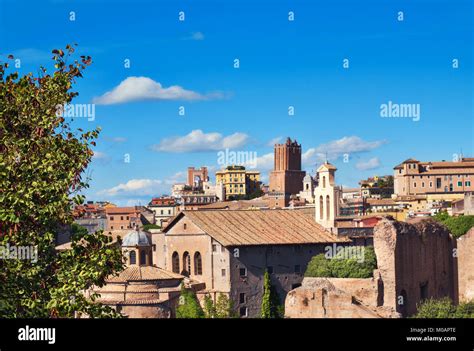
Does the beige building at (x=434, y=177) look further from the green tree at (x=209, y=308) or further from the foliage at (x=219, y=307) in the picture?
the green tree at (x=209, y=308)

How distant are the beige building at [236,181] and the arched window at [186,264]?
8581 cm

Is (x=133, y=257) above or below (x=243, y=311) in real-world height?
above

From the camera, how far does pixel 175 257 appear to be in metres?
42.7

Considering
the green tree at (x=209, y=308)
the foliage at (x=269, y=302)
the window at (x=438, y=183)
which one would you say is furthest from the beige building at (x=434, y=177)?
the green tree at (x=209, y=308)

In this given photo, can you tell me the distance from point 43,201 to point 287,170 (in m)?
112

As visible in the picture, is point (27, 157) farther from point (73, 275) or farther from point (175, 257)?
point (175, 257)

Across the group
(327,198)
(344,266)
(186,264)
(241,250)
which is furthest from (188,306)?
(327,198)

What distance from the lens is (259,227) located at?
42.2m

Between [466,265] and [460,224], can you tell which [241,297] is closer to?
[466,265]

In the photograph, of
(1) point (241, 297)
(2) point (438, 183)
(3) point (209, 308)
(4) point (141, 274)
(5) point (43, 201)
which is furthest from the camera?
(2) point (438, 183)

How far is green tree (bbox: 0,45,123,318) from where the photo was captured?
11.2 m

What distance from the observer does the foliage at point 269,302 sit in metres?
39.5
